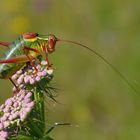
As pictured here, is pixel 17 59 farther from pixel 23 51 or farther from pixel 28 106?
pixel 28 106

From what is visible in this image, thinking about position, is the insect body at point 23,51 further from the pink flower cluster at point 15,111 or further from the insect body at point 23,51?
the pink flower cluster at point 15,111

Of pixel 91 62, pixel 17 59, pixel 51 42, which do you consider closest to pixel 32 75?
pixel 17 59

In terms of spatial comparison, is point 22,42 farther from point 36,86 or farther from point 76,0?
point 76,0

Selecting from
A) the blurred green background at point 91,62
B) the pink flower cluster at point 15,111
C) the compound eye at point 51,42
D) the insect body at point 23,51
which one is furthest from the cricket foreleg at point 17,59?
the blurred green background at point 91,62

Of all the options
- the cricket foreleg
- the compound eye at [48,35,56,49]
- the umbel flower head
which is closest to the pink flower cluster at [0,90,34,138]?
the umbel flower head

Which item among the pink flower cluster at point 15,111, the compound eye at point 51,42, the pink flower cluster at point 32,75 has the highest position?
the compound eye at point 51,42
